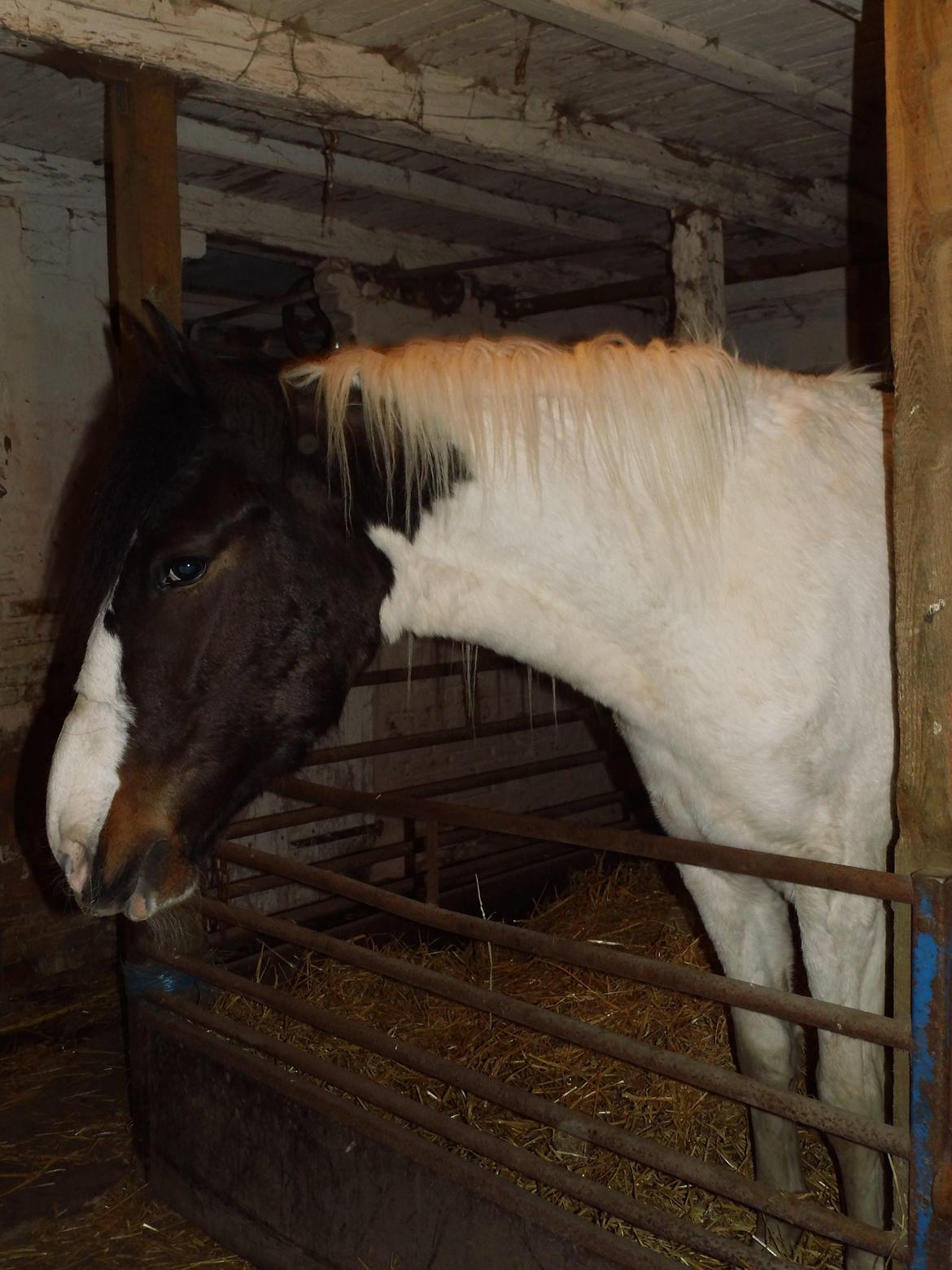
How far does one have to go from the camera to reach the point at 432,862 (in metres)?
2.88

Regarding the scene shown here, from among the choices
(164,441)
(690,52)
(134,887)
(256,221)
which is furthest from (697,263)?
(134,887)

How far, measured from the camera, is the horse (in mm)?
1875

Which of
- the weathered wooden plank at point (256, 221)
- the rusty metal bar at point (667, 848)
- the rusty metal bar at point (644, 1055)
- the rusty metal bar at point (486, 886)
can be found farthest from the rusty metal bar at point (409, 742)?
the weathered wooden plank at point (256, 221)

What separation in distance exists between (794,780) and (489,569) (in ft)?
2.28

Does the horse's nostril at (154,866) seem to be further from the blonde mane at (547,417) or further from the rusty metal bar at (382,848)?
the rusty metal bar at (382,848)

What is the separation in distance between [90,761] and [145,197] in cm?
172

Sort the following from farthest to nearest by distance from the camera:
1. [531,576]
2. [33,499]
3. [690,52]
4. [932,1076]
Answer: [33,499] < [690,52] < [531,576] < [932,1076]

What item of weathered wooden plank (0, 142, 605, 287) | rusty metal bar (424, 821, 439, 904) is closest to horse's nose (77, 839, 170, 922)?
rusty metal bar (424, 821, 439, 904)

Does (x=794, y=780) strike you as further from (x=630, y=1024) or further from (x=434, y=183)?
(x=434, y=183)

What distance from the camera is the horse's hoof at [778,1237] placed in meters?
2.27

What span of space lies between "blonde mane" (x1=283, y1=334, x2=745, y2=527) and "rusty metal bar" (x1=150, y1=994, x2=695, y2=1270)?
1.20 metres

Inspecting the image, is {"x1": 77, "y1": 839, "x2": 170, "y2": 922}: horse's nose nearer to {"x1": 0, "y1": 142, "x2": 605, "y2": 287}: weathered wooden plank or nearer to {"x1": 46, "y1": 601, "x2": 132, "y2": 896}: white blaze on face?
{"x1": 46, "y1": 601, "x2": 132, "y2": 896}: white blaze on face

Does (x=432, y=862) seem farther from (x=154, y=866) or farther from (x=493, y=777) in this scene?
(x=493, y=777)

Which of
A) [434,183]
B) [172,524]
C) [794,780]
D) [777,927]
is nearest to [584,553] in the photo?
[794,780]
